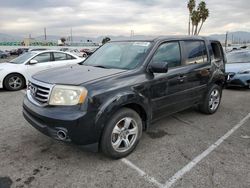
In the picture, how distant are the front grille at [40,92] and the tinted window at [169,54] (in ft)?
5.54

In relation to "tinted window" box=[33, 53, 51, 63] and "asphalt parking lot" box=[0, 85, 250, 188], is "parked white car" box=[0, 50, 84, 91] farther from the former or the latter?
"asphalt parking lot" box=[0, 85, 250, 188]

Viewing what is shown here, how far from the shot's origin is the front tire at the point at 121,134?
3139mm

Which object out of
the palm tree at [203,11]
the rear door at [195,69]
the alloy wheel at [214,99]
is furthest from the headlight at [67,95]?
the palm tree at [203,11]

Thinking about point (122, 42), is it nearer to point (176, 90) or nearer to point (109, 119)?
point (176, 90)

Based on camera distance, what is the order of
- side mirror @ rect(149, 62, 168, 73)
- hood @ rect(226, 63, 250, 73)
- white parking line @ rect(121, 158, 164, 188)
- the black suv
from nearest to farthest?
1. white parking line @ rect(121, 158, 164, 188)
2. the black suv
3. side mirror @ rect(149, 62, 168, 73)
4. hood @ rect(226, 63, 250, 73)

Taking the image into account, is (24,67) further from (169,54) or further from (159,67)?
(159,67)

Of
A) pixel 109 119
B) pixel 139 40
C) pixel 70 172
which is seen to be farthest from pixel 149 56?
pixel 70 172

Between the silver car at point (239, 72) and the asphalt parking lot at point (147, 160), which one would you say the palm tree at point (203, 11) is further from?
the asphalt parking lot at point (147, 160)

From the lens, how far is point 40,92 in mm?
3320

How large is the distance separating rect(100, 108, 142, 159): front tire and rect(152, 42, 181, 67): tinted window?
1027 mm

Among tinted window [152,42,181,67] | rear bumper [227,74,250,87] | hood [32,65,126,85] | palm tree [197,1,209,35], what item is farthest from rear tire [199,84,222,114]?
palm tree [197,1,209,35]

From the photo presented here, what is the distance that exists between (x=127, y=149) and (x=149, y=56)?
1.47 m

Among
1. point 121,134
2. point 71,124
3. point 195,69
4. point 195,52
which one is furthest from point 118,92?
point 195,52

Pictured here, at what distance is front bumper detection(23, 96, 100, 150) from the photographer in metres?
2.88
